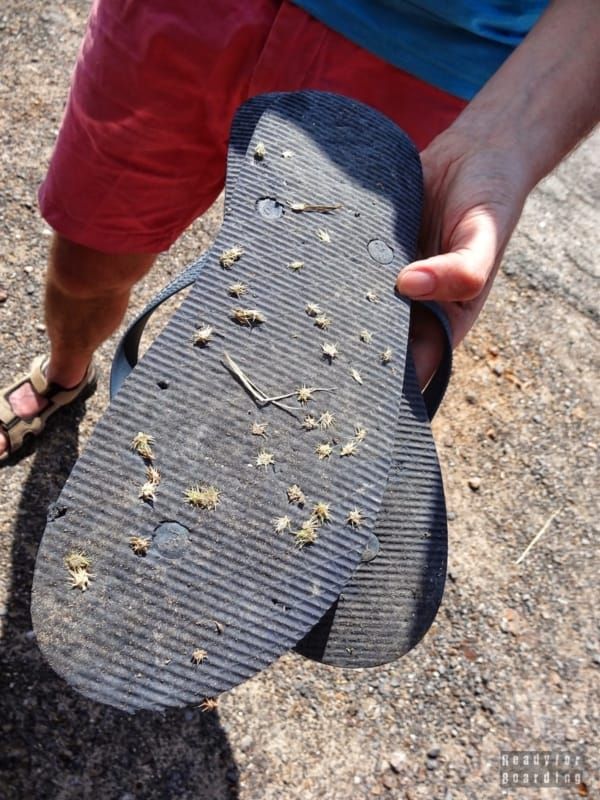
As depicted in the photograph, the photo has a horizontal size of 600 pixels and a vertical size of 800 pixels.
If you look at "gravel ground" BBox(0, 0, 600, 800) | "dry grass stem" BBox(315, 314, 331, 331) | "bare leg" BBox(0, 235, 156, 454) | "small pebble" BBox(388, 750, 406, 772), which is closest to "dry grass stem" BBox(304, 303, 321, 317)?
"dry grass stem" BBox(315, 314, 331, 331)

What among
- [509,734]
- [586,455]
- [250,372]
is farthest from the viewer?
[586,455]

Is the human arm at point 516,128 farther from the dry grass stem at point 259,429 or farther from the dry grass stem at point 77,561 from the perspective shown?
the dry grass stem at point 77,561

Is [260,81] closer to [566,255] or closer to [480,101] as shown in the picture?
[480,101]

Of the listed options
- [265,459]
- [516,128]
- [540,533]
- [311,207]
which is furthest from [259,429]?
[540,533]

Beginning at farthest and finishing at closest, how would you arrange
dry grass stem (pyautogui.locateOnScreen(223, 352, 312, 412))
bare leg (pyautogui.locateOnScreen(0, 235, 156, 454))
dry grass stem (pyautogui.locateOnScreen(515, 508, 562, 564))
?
1. dry grass stem (pyautogui.locateOnScreen(515, 508, 562, 564))
2. bare leg (pyautogui.locateOnScreen(0, 235, 156, 454))
3. dry grass stem (pyautogui.locateOnScreen(223, 352, 312, 412))

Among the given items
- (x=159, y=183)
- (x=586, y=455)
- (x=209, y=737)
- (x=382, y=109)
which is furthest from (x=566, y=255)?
(x=209, y=737)

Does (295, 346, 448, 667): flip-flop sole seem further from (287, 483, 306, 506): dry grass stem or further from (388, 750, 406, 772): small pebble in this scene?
(388, 750, 406, 772): small pebble
